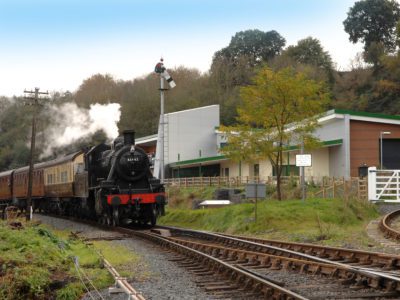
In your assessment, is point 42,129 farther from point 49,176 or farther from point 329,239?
point 329,239

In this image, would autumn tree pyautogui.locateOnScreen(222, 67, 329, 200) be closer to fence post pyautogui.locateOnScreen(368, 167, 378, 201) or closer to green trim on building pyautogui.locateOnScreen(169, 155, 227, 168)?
fence post pyautogui.locateOnScreen(368, 167, 378, 201)

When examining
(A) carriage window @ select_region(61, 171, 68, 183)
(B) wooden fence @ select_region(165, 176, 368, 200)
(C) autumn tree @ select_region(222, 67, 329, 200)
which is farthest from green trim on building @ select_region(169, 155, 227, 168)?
(C) autumn tree @ select_region(222, 67, 329, 200)

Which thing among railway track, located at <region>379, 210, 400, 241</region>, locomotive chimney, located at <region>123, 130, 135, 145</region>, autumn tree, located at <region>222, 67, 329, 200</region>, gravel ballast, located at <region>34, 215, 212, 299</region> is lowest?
gravel ballast, located at <region>34, 215, 212, 299</region>

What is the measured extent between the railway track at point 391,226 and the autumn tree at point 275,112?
5.65 metres

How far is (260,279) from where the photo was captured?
8.91 metres

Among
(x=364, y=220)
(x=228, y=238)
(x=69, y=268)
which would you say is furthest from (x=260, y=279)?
(x=364, y=220)

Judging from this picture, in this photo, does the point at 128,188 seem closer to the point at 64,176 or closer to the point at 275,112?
the point at 64,176

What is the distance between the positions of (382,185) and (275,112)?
6.10 meters

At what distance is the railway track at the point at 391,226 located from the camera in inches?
625

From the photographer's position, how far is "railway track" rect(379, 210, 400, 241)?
1587cm

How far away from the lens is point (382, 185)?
→ 85.0 ft

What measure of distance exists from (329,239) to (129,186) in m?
8.97

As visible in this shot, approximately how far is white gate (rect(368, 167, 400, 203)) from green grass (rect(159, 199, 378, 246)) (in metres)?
1.79

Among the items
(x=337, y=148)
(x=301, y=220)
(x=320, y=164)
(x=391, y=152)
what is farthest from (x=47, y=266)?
(x=391, y=152)
